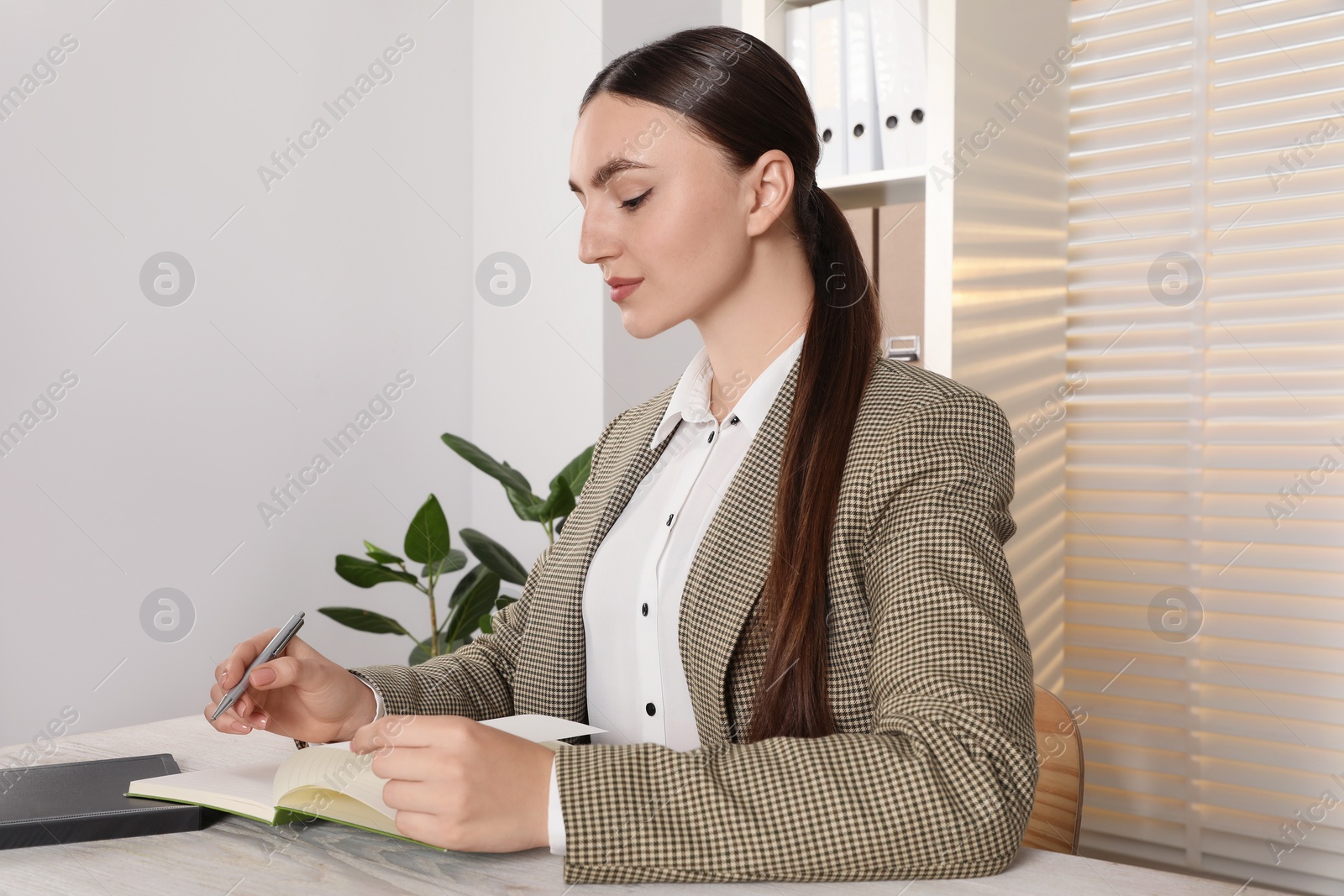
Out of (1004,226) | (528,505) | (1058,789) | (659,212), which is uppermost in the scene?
(1004,226)

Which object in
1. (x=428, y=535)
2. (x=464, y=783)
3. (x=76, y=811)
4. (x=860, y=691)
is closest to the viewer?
(x=464, y=783)

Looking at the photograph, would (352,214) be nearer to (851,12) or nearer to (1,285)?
(1,285)

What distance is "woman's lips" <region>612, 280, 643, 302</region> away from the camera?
1104 millimetres

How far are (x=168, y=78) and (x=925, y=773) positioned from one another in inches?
82.3

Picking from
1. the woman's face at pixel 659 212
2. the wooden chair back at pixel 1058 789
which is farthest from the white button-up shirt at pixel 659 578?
the wooden chair back at pixel 1058 789

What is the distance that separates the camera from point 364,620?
2.02 meters

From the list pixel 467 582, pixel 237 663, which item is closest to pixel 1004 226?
pixel 467 582

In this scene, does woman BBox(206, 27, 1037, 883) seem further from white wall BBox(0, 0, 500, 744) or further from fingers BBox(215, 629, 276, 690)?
white wall BBox(0, 0, 500, 744)

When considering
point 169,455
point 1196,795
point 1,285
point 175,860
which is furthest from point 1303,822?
point 1,285

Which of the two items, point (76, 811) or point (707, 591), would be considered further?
point (707, 591)

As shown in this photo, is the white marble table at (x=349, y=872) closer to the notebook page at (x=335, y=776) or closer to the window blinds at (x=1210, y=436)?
the notebook page at (x=335, y=776)

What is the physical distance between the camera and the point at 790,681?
3.08 ft

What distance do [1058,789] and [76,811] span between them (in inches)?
42.6

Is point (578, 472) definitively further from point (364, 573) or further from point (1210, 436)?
point (1210, 436)
